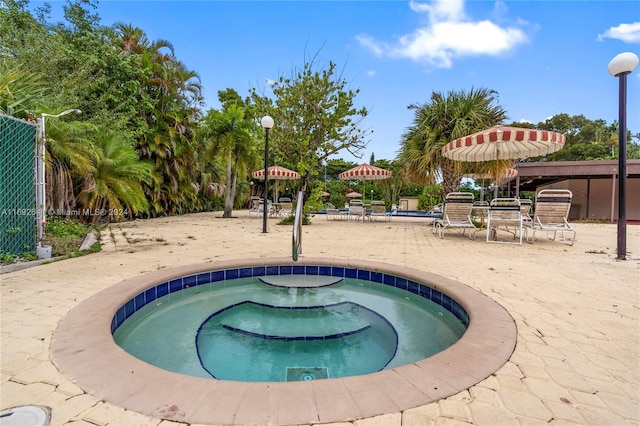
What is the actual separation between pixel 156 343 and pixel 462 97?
11.6 m

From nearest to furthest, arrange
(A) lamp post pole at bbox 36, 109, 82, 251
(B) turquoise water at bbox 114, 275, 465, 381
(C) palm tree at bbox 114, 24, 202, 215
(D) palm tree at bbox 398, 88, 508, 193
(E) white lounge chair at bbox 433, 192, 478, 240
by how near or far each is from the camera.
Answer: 1. (B) turquoise water at bbox 114, 275, 465, 381
2. (A) lamp post pole at bbox 36, 109, 82, 251
3. (E) white lounge chair at bbox 433, 192, 478, 240
4. (D) palm tree at bbox 398, 88, 508, 193
5. (C) palm tree at bbox 114, 24, 202, 215

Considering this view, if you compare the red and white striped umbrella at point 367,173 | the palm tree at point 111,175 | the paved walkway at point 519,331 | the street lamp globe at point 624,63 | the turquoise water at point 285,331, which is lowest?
the turquoise water at point 285,331

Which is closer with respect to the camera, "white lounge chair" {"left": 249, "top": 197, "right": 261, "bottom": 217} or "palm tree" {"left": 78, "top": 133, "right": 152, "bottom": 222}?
"palm tree" {"left": 78, "top": 133, "right": 152, "bottom": 222}

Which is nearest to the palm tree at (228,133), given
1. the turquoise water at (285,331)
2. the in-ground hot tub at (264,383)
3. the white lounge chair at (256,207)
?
the white lounge chair at (256,207)

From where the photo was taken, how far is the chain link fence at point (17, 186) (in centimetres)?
412

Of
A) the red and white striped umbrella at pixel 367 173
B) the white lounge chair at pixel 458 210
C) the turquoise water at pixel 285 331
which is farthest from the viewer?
the red and white striped umbrella at pixel 367 173

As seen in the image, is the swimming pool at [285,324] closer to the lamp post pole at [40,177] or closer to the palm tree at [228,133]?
the lamp post pole at [40,177]

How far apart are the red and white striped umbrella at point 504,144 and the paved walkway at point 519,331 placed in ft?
7.61

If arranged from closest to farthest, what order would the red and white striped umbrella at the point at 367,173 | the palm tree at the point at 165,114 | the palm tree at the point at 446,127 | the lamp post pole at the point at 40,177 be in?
the lamp post pole at the point at 40,177
the palm tree at the point at 446,127
the palm tree at the point at 165,114
the red and white striped umbrella at the point at 367,173

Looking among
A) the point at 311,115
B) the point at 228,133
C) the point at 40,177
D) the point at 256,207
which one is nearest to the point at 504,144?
the point at 311,115

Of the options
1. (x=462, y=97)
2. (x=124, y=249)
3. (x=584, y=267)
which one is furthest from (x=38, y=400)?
(x=462, y=97)

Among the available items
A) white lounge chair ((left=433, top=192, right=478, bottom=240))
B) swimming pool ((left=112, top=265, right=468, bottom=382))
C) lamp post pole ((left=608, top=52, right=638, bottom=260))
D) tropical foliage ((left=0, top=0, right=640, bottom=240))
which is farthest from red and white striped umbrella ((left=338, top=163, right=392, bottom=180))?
swimming pool ((left=112, top=265, right=468, bottom=382))

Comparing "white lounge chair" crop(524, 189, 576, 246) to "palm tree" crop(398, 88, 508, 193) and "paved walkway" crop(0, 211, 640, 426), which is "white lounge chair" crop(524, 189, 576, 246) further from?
"palm tree" crop(398, 88, 508, 193)

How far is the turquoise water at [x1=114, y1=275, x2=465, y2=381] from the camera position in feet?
7.50
